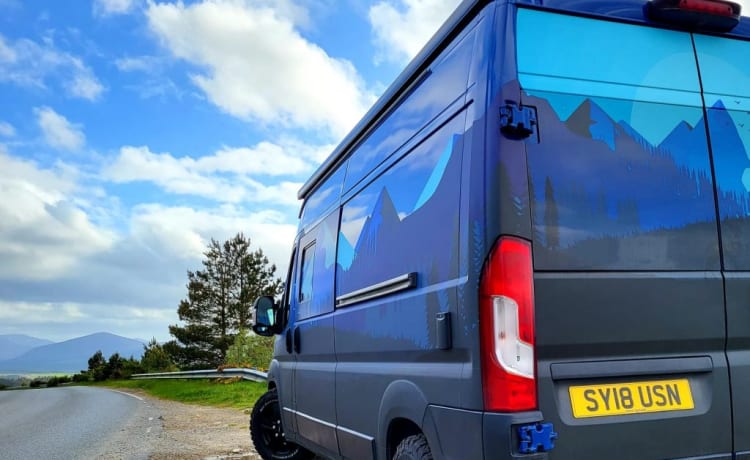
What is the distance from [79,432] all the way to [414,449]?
8681mm

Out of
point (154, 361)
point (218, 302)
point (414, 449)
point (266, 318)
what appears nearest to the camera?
point (414, 449)

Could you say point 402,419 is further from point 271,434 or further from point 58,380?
point 58,380

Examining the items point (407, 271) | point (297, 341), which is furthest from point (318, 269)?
point (407, 271)

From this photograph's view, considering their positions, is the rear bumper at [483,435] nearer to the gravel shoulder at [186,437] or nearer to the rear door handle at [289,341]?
the rear door handle at [289,341]

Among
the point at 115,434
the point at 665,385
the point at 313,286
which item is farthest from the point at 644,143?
the point at 115,434

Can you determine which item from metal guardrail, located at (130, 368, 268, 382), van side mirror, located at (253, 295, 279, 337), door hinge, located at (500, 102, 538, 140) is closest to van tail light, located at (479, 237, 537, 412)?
door hinge, located at (500, 102, 538, 140)

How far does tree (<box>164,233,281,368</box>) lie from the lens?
1948 inches

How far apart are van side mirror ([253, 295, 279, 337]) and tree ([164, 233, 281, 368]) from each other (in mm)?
43269

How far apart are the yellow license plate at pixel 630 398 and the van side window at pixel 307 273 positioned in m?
A: 2.88

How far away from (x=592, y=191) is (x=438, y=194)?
2.19 ft

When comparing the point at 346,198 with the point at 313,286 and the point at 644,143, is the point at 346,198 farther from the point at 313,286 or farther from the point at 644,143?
the point at 644,143

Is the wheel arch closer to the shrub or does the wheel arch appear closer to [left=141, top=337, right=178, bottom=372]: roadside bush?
the shrub

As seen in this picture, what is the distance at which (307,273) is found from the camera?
17.4 feet

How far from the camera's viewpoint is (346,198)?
4414 mm
